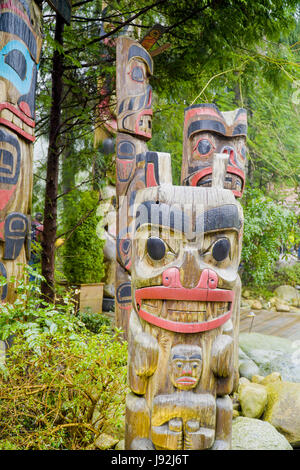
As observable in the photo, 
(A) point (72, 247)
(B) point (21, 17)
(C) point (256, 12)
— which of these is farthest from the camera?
(A) point (72, 247)

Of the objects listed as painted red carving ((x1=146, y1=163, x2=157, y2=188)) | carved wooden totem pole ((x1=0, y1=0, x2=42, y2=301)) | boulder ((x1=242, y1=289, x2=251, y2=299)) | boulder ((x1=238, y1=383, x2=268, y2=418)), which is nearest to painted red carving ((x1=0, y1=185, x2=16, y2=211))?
carved wooden totem pole ((x1=0, y1=0, x2=42, y2=301))

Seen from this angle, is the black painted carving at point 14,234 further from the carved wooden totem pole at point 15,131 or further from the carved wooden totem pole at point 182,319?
the carved wooden totem pole at point 182,319

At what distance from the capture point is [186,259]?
1.96m

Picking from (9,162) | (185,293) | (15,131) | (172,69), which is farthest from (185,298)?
(172,69)

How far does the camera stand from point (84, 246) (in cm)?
711

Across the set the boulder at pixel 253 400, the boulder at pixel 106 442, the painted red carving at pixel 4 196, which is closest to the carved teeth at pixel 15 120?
the painted red carving at pixel 4 196

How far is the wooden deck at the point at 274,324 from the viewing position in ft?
22.3

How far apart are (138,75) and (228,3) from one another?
149 centimetres

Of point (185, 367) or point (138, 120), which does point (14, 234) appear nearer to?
point (185, 367)

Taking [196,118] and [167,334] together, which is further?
[196,118]

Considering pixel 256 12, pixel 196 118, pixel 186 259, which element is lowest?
pixel 186 259

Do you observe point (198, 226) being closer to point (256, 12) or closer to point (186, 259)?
point (186, 259)

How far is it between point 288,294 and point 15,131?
9.05 m

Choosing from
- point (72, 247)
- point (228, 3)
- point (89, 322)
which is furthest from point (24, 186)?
point (72, 247)
